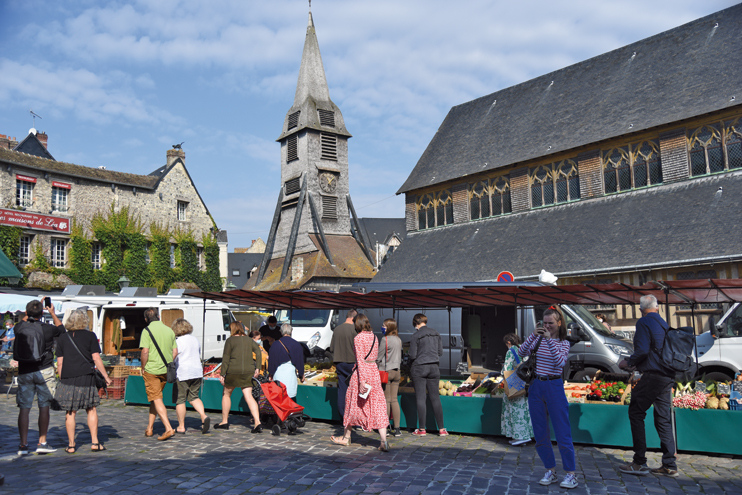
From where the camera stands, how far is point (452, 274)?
2372cm

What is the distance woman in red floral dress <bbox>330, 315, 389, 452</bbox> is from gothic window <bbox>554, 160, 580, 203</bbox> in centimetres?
1820

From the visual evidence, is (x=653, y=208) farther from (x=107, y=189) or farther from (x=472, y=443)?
(x=107, y=189)

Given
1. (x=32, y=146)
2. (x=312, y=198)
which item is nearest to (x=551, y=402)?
(x=312, y=198)

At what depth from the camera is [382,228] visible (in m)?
73.2

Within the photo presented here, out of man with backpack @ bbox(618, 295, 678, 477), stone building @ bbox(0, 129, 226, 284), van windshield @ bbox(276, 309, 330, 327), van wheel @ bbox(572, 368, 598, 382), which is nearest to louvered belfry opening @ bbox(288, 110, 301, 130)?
stone building @ bbox(0, 129, 226, 284)

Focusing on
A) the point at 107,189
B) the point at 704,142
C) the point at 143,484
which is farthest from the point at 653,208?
the point at 107,189

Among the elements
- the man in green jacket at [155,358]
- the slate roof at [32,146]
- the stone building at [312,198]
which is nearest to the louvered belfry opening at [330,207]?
the stone building at [312,198]

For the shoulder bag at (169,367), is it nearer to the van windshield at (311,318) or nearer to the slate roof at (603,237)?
the van windshield at (311,318)

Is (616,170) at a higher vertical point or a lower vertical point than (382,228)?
lower

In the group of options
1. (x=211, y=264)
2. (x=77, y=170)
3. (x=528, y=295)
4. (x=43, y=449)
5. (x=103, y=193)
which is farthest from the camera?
(x=211, y=264)

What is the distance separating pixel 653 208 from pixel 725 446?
14945 millimetres

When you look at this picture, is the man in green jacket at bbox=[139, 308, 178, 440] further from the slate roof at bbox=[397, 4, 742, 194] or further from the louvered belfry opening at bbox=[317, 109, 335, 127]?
the louvered belfry opening at bbox=[317, 109, 335, 127]

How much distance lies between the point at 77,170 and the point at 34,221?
161 inches

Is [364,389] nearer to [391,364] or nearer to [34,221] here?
[391,364]
